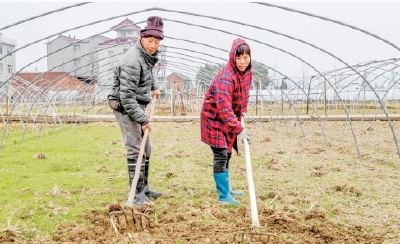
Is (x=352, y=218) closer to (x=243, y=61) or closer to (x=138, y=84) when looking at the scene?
Answer: (x=243, y=61)

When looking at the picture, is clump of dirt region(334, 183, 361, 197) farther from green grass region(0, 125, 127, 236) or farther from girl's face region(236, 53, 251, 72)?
green grass region(0, 125, 127, 236)

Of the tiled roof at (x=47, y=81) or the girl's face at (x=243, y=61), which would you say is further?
the tiled roof at (x=47, y=81)

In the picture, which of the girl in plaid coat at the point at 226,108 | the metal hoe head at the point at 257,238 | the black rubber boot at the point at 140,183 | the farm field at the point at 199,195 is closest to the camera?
the metal hoe head at the point at 257,238

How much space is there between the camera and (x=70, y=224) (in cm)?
408

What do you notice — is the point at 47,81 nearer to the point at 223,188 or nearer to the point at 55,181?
the point at 55,181

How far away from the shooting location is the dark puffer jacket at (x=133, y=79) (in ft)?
14.9

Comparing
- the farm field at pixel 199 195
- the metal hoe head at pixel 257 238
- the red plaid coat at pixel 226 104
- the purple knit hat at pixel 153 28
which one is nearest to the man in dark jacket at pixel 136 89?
the purple knit hat at pixel 153 28

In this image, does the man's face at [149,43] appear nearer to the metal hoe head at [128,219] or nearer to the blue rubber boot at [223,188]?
the blue rubber boot at [223,188]

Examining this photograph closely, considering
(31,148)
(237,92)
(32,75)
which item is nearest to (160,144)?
(31,148)

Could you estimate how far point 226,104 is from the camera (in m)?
4.57

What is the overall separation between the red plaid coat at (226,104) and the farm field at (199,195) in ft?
2.31

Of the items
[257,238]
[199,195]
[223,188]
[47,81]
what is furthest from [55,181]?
[47,81]

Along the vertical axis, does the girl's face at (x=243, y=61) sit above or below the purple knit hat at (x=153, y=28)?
below

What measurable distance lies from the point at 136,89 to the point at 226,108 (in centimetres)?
93
